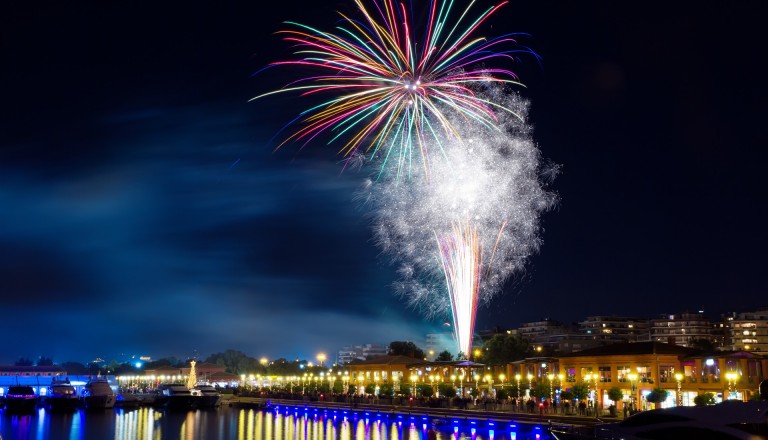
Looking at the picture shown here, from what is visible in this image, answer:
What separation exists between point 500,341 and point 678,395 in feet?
169

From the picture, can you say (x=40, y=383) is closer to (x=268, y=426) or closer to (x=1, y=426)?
(x=1, y=426)

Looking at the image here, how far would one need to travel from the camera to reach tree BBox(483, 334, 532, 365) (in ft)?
316

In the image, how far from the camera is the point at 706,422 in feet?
78.9

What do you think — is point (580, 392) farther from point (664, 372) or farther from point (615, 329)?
point (615, 329)

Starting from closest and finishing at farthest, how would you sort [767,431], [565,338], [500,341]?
1. [767,431]
2. [500,341]
3. [565,338]

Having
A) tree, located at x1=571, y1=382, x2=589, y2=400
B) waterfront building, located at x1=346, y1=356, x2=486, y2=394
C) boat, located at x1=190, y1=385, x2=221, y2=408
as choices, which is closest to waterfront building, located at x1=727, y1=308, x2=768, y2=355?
waterfront building, located at x1=346, y1=356, x2=486, y2=394

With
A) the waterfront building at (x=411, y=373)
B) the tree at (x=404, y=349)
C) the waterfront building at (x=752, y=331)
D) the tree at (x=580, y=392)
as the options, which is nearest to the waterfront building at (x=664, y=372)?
the tree at (x=580, y=392)

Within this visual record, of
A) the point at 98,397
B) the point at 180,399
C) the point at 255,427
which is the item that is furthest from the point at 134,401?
the point at 255,427

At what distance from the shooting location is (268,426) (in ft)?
176

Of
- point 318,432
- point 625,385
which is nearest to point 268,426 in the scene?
point 318,432

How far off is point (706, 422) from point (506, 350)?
73.7m

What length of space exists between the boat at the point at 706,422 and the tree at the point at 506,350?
2754 inches

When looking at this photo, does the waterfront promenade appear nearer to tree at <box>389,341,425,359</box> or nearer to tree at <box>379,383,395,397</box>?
tree at <box>379,383,395,397</box>

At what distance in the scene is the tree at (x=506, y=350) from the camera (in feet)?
316
